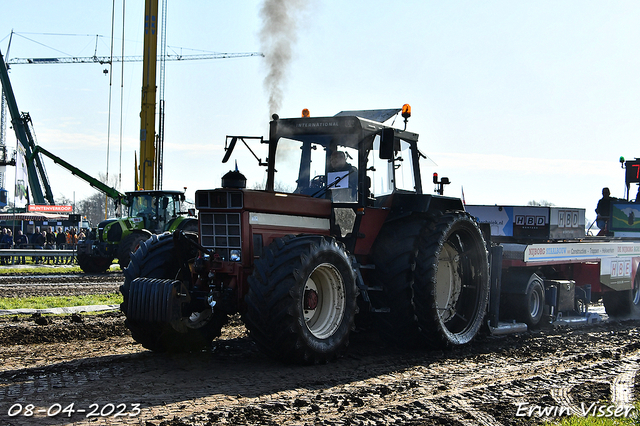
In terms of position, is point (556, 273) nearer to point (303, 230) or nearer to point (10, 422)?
point (303, 230)

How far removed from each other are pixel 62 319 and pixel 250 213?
4913mm

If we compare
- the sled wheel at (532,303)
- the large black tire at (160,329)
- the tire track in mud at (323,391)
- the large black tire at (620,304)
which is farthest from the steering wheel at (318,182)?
the large black tire at (620,304)

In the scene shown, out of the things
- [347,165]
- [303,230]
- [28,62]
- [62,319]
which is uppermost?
[28,62]

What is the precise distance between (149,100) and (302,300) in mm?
22101

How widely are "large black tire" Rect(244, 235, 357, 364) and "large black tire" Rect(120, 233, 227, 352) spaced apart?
0.98 meters

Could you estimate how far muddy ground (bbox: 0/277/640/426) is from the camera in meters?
4.91

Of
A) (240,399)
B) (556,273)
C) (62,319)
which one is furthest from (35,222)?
(240,399)

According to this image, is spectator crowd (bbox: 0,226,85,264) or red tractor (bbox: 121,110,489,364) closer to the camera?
red tractor (bbox: 121,110,489,364)

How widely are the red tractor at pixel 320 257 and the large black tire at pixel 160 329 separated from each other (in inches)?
0.6

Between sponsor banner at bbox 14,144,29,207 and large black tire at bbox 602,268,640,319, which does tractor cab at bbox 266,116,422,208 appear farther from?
sponsor banner at bbox 14,144,29,207

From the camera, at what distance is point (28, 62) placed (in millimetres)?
83188

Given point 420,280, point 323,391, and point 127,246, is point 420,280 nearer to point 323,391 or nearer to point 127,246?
point 323,391

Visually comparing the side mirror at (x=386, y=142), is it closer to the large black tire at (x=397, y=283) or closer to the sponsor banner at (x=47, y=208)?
the large black tire at (x=397, y=283)

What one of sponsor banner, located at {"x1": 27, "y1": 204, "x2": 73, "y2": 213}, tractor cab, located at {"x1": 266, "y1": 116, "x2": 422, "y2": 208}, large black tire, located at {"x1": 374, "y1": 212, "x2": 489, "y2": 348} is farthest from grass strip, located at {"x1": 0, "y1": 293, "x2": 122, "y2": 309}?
sponsor banner, located at {"x1": 27, "y1": 204, "x2": 73, "y2": 213}
